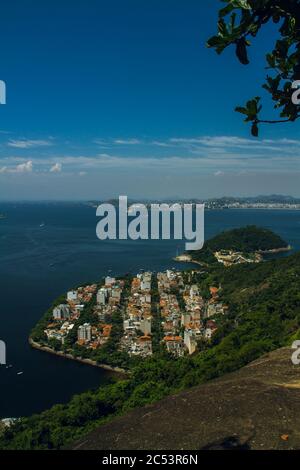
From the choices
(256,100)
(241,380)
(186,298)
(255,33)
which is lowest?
(186,298)

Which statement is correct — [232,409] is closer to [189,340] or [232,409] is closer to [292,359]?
[292,359]

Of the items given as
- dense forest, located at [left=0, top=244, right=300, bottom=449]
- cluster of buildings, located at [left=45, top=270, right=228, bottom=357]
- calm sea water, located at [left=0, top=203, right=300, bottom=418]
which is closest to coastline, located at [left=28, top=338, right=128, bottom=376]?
calm sea water, located at [left=0, top=203, right=300, bottom=418]

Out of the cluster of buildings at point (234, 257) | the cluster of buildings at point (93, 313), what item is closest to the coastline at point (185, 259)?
the cluster of buildings at point (234, 257)

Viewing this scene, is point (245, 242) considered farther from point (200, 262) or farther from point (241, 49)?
point (241, 49)

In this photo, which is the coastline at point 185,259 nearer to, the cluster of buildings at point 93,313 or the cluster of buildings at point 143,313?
the cluster of buildings at point 143,313

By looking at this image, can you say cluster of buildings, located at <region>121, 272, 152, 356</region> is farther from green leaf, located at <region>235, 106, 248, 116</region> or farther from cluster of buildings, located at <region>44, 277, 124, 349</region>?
green leaf, located at <region>235, 106, 248, 116</region>

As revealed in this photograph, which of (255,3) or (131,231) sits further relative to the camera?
(131,231)
